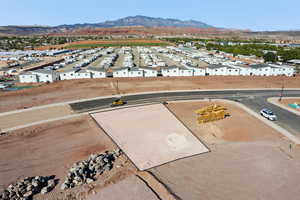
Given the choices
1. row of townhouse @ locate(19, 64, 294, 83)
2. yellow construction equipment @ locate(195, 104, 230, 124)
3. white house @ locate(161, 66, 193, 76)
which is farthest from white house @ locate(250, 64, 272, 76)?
yellow construction equipment @ locate(195, 104, 230, 124)

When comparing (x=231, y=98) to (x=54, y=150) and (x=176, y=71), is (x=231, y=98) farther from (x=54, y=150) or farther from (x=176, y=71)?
(x=54, y=150)

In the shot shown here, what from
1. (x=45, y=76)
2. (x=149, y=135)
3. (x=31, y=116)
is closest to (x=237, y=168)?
(x=149, y=135)

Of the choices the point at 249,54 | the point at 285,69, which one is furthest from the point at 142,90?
the point at 249,54

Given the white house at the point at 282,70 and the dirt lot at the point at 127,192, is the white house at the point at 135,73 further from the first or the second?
the dirt lot at the point at 127,192

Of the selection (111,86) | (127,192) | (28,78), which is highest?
(28,78)

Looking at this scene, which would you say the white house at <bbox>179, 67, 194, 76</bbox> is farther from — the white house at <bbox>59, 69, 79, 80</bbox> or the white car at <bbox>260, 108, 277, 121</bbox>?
the white house at <bbox>59, 69, 79, 80</bbox>

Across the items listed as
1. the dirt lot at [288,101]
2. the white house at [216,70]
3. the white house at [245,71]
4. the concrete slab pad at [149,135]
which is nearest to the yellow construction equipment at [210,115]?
the concrete slab pad at [149,135]
